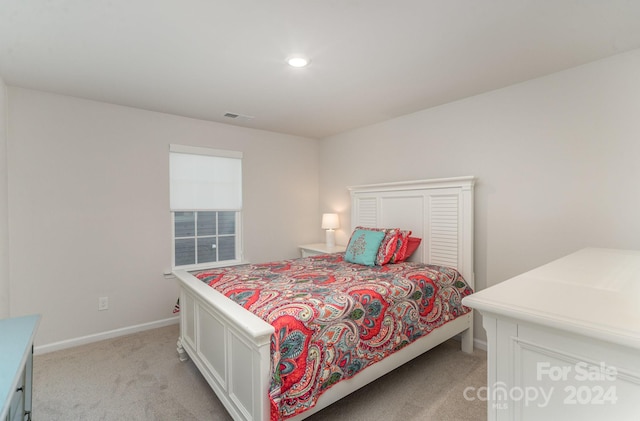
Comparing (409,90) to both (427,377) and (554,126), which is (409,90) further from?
(427,377)

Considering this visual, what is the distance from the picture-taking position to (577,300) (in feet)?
3.33

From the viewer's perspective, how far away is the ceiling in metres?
1.64

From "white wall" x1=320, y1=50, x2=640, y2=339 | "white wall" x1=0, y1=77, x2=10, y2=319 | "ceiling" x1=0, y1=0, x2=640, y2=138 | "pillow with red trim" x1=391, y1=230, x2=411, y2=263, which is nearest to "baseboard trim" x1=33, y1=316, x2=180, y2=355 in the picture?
"white wall" x1=0, y1=77, x2=10, y2=319

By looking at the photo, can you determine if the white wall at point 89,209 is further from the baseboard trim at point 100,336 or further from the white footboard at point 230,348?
the white footboard at point 230,348

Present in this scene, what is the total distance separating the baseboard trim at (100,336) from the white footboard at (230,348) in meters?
1.06

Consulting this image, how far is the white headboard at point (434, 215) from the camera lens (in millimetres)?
2836

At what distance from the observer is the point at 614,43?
201 cm

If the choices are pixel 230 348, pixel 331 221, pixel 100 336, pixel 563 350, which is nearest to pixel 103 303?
pixel 100 336

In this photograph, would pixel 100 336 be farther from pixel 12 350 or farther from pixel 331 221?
pixel 331 221

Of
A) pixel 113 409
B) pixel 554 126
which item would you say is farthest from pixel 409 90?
pixel 113 409

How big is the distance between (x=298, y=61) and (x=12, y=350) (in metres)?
2.19

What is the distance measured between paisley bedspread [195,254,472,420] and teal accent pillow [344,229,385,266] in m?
0.15

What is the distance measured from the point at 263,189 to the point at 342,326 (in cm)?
→ 272

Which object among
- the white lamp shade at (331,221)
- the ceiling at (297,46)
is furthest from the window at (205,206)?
the white lamp shade at (331,221)
